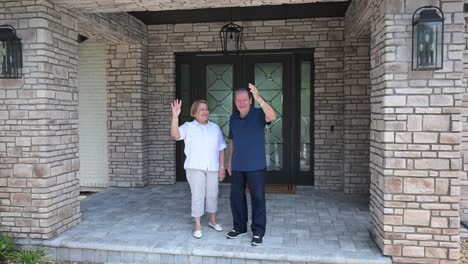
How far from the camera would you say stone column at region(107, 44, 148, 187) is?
6043 mm

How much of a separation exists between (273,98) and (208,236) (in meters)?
3.02

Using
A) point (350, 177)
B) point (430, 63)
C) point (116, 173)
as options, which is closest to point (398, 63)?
point (430, 63)

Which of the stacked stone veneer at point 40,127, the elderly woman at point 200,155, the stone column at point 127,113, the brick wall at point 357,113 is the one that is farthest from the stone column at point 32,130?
the brick wall at point 357,113

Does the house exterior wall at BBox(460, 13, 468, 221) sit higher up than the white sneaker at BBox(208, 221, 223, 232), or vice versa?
the house exterior wall at BBox(460, 13, 468, 221)

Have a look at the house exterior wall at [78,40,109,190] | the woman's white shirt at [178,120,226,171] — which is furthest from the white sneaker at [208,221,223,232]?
the house exterior wall at [78,40,109,190]

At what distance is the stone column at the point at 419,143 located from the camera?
3090mm

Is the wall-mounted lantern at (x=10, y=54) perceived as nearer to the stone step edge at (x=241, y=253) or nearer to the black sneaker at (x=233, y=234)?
the stone step edge at (x=241, y=253)

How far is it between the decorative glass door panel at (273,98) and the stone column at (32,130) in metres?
3.26

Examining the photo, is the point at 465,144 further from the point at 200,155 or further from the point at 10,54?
the point at 10,54

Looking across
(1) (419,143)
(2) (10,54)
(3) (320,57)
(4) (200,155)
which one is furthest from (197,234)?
(3) (320,57)

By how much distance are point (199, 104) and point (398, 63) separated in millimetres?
1876

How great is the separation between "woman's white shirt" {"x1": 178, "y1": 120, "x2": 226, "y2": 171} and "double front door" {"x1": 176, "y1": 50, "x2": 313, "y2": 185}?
2.45 metres

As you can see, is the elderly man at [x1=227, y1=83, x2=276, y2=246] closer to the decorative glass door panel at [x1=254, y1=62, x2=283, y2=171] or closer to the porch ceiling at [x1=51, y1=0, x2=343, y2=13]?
the porch ceiling at [x1=51, y1=0, x2=343, y2=13]

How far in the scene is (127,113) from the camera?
20.0ft
